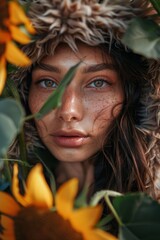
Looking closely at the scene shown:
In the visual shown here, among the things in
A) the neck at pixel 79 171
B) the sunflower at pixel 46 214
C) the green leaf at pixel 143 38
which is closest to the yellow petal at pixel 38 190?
the sunflower at pixel 46 214

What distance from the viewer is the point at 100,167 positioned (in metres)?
1.27

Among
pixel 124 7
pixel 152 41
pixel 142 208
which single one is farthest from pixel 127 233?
pixel 124 7

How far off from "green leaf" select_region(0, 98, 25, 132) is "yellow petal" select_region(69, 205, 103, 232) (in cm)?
13

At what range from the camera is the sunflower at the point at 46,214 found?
0.71m

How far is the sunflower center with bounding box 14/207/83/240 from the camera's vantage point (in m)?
0.75

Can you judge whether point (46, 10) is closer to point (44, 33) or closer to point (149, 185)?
point (44, 33)

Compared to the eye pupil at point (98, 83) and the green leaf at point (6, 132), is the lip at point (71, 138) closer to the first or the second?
the eye pupil at point (98, 83)

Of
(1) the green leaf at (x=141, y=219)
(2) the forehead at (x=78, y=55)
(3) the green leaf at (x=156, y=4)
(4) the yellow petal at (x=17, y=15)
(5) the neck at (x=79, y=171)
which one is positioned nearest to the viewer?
(4) the yellow petal at (x=17, y=15)

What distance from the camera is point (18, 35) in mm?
688

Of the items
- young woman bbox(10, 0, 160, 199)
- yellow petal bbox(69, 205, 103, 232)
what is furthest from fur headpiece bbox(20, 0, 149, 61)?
yellow petal bbox(69, 205, 103, 232)

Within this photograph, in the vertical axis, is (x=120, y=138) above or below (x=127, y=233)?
above

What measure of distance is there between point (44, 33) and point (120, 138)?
29 centimetres

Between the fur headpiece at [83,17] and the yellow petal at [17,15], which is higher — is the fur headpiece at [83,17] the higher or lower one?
the higher one

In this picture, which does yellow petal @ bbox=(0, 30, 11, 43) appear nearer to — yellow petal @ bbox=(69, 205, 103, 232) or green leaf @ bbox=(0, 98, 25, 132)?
green leaf @ bbox=(0, 98, 25, 132)
